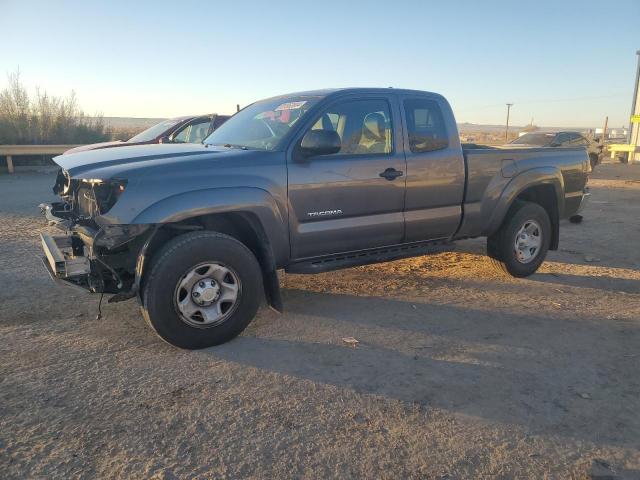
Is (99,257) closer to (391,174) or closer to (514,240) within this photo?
(391,174)

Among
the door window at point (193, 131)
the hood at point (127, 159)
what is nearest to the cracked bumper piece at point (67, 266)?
the hood at point (127, 159)

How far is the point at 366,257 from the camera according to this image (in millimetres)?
4586

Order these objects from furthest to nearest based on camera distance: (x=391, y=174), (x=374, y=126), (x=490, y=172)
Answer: (x=490, y=172) < (x=374, y=126) < (x=391, y=174)

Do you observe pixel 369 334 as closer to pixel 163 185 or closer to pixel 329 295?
pixel 329 295

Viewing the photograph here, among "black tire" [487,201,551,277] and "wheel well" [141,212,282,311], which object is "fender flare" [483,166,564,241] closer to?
"black tire" [487,201,551,277]

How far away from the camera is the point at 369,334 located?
4.04m

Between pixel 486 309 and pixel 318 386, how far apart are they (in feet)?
7.13

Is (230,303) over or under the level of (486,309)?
over

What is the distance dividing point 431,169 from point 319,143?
1404 millimetres

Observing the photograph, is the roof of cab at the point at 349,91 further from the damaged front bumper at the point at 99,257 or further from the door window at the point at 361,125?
the damaged front bumper at the point at 99,257

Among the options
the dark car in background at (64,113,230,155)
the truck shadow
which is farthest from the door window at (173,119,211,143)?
the truck shadow

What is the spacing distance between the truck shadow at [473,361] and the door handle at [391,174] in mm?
1227

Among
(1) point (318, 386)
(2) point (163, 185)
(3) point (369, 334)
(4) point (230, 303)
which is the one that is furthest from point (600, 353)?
(2) point (163, 185)

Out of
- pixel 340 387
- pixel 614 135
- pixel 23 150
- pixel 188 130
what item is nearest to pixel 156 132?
pixel 188 130
